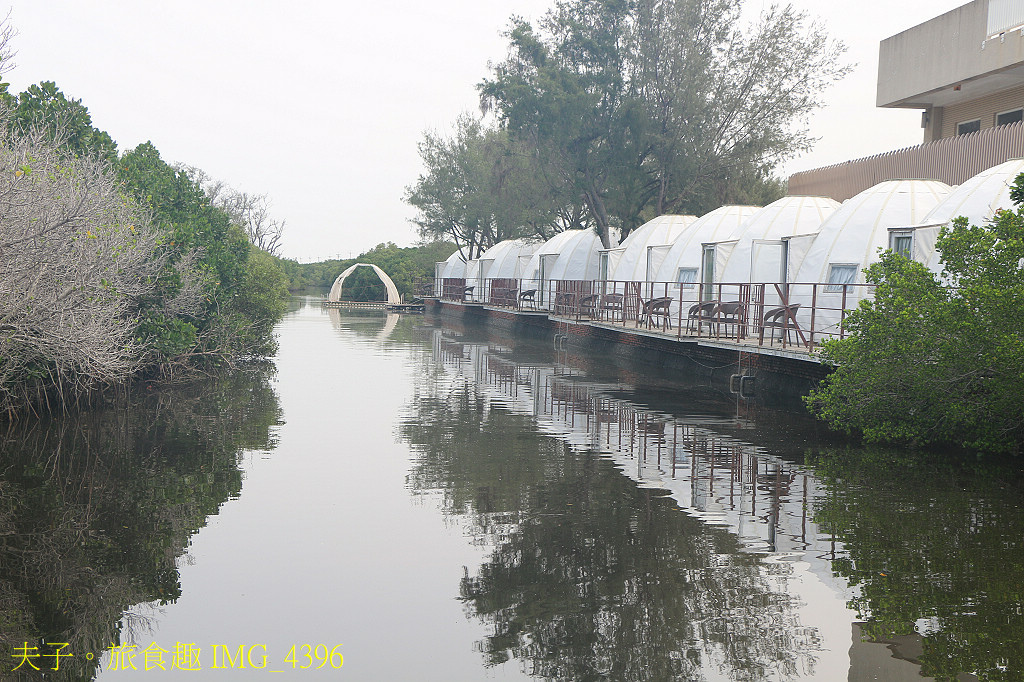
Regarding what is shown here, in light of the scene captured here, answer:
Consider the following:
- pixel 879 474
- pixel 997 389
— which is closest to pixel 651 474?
pixel 879 474

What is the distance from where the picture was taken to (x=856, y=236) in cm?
2028

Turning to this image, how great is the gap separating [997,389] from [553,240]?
32.2 meters

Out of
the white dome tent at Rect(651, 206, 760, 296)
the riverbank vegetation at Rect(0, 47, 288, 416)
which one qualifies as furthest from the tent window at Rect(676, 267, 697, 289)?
the riverbank vegetation at Rect(0, 47, 288, 416)

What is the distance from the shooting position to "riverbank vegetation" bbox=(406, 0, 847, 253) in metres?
34.0

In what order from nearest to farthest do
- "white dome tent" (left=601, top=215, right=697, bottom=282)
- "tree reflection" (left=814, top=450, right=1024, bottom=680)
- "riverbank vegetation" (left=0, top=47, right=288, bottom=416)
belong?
"tree reflection" (left=814, top=450, right=1024, bottom=680), "riverbank vegetation" (left=0, top=47, right=288, bottom=416), "white dome tent" (left=601, top=215, right=697, bottom=282)

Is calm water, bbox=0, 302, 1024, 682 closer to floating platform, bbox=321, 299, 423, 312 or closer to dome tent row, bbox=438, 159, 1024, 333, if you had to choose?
dome tent row, bbox=438, 159, 1024, 333

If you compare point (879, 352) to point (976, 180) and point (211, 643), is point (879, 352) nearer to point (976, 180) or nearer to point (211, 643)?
point (976, 180)

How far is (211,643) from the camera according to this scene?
5.97 meters

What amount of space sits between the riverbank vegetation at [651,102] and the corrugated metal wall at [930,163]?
16.1 ft

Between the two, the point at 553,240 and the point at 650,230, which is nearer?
the point at 650,230

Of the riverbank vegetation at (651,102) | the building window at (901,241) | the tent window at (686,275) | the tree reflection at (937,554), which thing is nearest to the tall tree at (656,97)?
the riverbank vegetation at (651,102)

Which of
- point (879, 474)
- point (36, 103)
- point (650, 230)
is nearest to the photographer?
point (879, 474)

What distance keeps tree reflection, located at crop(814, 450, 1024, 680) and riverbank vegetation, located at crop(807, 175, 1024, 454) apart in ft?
2.23

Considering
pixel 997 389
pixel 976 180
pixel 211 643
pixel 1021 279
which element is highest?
pixel 976 180
